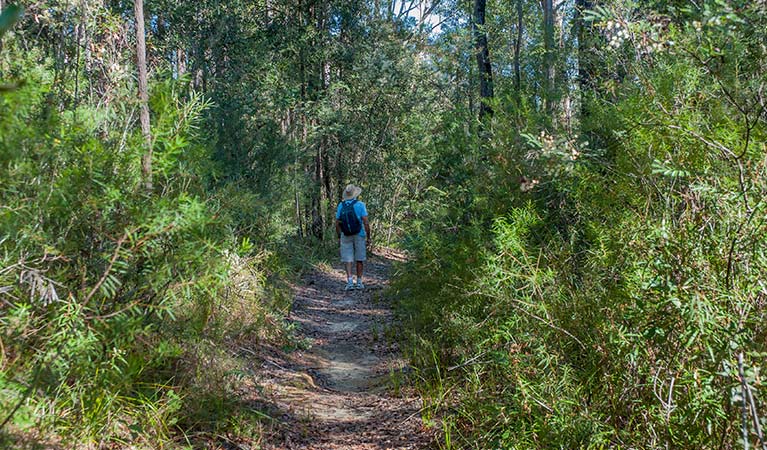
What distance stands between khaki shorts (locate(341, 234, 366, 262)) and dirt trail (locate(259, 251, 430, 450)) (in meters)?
1.68

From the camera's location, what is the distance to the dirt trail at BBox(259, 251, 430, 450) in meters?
5.40

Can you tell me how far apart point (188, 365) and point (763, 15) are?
4.62m

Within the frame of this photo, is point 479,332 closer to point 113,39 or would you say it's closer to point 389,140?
point 113,39

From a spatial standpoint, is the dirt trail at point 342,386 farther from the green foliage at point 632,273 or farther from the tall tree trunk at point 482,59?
the tall tree trunk at point 482,59

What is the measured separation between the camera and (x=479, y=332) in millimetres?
5363

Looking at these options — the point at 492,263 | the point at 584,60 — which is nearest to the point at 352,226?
the point at 584,60

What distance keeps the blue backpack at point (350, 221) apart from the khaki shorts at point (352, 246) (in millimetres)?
108

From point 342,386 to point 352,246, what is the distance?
231 inches

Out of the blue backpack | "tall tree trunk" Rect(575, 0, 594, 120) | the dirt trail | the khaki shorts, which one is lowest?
the dirt trail

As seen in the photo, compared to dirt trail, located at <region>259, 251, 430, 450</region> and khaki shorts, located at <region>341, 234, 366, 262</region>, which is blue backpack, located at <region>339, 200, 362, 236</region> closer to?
khaki shorts, located at <region>341, 234, 366, 262</region>

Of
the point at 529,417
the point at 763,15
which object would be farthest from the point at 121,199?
the point at 763,15

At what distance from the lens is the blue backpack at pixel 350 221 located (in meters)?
12.6

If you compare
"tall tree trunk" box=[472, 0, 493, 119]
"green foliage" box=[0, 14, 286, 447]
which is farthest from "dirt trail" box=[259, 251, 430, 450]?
"tall tree trunk" box=[472, 0, 493, 119]

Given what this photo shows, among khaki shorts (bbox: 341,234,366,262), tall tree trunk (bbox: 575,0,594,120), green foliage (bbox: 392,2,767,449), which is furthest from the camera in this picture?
khaki shorts (bbox: 341,234,366,262)
